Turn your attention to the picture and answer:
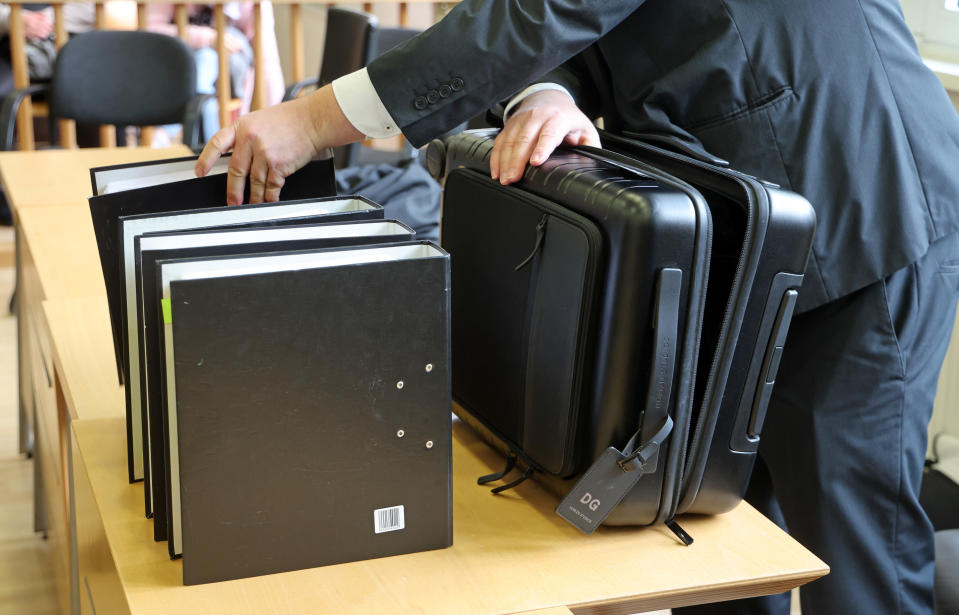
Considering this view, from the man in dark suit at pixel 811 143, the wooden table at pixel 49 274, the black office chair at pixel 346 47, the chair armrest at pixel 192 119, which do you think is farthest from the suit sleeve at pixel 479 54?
the chair armrest at pixel 192 119

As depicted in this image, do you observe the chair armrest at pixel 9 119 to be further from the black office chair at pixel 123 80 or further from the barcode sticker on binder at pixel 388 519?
the barcode sticker on binder at pixel 388 519

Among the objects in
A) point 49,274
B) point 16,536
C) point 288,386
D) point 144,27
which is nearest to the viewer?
point 288,386

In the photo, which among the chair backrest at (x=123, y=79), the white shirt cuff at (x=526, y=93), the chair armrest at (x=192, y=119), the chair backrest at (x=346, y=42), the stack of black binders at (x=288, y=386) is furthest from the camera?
the chair backrest at (x=123, y=79)

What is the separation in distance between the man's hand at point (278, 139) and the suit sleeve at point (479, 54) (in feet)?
0.18

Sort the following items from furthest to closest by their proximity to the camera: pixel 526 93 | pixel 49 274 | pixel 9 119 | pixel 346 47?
Answer: pixel 9 119
pixel 346 47
pixel 49 274
pixel 526 93

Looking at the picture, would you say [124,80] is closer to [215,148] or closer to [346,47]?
[346,47]

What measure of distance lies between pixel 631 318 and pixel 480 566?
24 cm

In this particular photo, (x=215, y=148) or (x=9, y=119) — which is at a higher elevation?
(x=215, y=148)

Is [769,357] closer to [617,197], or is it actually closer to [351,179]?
[617,197]

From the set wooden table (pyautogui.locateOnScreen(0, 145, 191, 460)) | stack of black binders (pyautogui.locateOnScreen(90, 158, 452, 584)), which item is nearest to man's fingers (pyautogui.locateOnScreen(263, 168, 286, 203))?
stack of black binders (pyautogui.locateOnScreen(90, 158, 452, 584))

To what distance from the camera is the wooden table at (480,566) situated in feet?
2.60

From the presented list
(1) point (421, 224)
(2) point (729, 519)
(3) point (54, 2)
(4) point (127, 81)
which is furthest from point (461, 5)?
(3) point (54, 2)

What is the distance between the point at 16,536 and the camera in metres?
2.27

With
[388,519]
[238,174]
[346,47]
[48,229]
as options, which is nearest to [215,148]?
[238,174]
